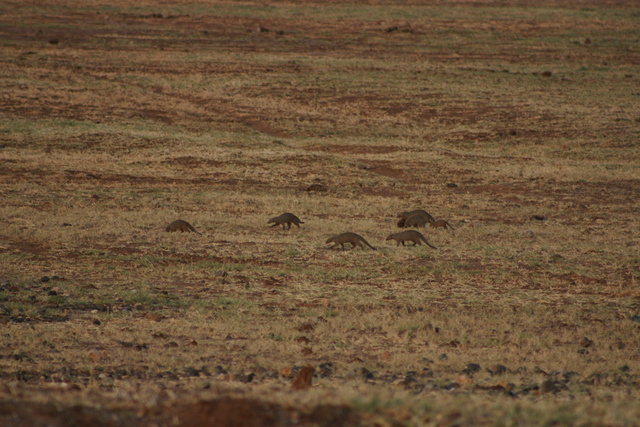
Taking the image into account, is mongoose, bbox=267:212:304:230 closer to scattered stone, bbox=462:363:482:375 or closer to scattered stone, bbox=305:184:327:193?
scattered stone, bbox=305:184:327:193

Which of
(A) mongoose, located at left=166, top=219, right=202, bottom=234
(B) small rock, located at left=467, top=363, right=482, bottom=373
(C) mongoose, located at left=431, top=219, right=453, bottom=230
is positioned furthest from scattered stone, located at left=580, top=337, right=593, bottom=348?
(A) mongoose, located at left=166, top=219, right=202, bottom=234

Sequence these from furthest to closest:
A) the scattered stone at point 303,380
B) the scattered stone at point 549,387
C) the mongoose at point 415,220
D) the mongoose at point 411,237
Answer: the mongoose at point 415,220
the mongoose at point 411,237
the scattered stone at point 549,387
the scattered stone at point 303,380

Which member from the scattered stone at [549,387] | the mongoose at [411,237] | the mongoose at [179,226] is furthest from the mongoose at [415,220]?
the scattered stone at [549,387]

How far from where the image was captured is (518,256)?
14.7m

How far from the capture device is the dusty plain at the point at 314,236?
734cm

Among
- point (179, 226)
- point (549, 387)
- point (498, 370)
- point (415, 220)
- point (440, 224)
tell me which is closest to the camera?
point (549, 387)

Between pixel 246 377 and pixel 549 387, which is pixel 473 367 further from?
pixel 246 377

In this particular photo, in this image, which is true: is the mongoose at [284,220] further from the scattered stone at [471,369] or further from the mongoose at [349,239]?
the scattered stone at [471,369]

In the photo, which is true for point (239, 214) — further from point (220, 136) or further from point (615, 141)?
point (615, 141)

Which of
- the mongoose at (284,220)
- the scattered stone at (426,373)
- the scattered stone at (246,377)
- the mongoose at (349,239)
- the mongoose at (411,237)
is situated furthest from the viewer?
the mongoose at (284,220)

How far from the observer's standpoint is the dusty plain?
24.1ft

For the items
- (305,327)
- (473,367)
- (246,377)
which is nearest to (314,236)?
(305,327)

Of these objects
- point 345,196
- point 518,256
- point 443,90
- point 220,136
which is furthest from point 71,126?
point 518,256

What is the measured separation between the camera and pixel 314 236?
16.3 metres
